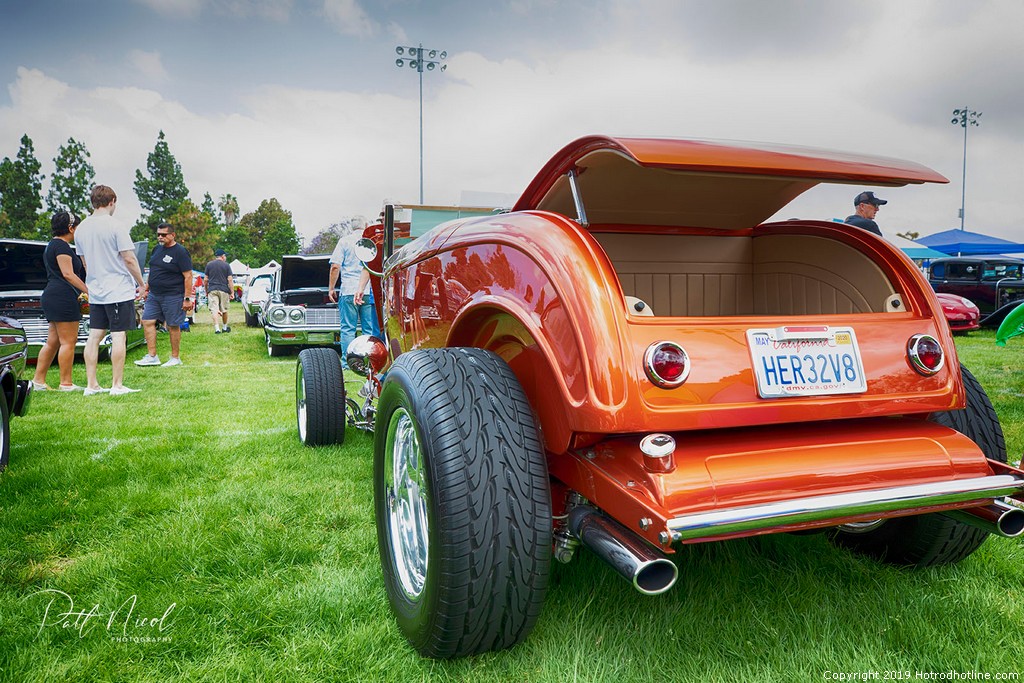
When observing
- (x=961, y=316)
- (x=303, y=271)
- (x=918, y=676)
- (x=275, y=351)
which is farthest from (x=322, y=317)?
(x=961, y=316)

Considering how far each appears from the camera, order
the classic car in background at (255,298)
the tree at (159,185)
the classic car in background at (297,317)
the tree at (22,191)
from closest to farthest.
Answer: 1. the classic car in background at (297,317)
2. the classic car in background at (255,298)
3. the tree at (22,191)
4. the tree at (159,185)

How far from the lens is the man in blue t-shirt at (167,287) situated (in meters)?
8.57

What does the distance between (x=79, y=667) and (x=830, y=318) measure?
2.32 m

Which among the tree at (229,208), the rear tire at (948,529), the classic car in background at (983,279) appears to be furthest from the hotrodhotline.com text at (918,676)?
the tree at (229,208)

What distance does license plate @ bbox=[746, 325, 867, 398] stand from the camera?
176 cm

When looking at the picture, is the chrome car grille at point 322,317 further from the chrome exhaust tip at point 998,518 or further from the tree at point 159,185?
the tree at point 159,185

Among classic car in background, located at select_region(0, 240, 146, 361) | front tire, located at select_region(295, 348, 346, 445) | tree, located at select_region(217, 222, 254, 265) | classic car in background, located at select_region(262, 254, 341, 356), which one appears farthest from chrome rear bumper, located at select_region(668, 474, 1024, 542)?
tree, located at select_region(217, 222, 254, 265)

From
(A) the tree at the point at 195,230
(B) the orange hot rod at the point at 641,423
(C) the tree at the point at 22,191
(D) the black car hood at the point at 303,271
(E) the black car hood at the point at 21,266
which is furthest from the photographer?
(A) the tree at the point at 195,230

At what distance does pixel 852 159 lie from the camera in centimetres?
196

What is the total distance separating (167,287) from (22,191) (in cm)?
4522

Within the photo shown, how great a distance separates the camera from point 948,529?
2.26m

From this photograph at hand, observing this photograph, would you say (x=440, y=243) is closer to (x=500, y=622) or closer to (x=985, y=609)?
(x=500, y=622)

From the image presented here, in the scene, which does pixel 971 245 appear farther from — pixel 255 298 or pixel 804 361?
pixel 804 361

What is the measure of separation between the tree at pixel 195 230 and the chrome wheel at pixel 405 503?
6081cm
